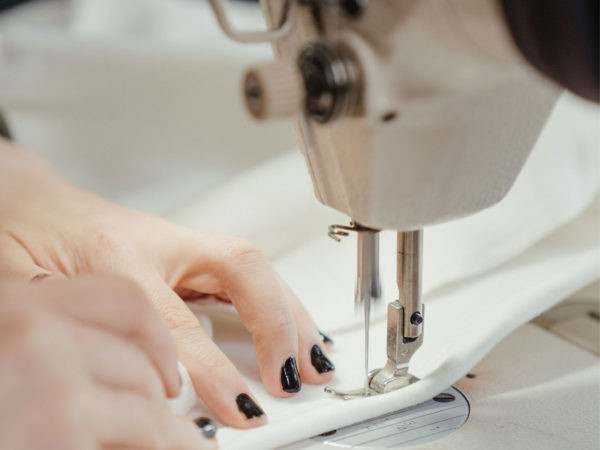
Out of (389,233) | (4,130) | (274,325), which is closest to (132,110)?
(4,130)

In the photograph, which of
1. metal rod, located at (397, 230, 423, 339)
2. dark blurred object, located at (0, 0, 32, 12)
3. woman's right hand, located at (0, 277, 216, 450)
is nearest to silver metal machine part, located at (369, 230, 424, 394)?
metal rod, located at (397, 230, 423, 339)

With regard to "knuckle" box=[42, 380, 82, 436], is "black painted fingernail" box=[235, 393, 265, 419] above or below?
below

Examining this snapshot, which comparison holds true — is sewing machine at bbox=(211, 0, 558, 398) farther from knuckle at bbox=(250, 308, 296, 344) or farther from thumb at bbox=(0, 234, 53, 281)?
thumb at bbox=(0, 234, 53, 281)

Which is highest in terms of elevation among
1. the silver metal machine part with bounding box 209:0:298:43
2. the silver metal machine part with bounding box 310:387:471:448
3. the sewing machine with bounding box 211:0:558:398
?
the silver metal machine part with bounding box 209:0:298:43

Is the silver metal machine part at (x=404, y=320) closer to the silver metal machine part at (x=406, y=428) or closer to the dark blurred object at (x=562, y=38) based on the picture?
the silver metal machine part at (x=406, y=428)

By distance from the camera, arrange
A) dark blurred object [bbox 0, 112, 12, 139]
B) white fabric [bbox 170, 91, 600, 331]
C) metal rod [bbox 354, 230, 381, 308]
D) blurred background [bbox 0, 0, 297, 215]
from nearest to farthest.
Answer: metal rod [bbox 354, 230, 381, 308]
white fabric [bbox 170, 91, 600, 331]
dark blurred object [bbox 0, 112, 12, 139]
blurred background [bbox 0, 0, 297, 215]

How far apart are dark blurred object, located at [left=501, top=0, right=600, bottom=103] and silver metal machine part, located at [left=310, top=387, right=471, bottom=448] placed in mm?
305

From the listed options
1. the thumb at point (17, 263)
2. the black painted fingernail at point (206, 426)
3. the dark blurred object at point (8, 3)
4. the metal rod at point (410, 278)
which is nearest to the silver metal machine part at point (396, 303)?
the metal rod at point (410, 278)

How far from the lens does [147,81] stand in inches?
57.4

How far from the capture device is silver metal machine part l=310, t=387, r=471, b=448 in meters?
0.64

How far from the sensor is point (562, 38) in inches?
18.7

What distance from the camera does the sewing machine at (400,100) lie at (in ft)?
1.70

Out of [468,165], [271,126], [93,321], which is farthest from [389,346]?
[271,126]

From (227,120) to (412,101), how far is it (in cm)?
98
